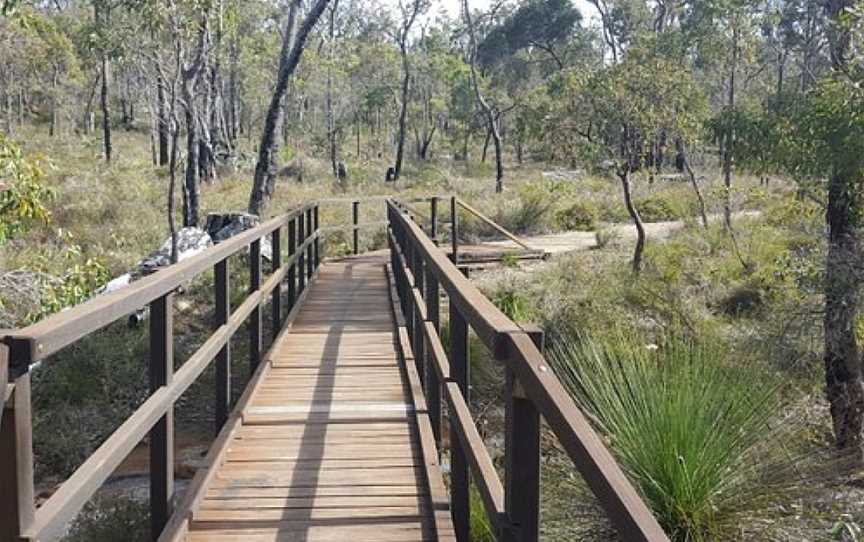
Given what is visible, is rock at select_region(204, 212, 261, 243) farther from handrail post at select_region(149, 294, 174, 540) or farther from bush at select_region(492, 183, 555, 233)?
handrail post at select_region(149, 294, 174, 540)

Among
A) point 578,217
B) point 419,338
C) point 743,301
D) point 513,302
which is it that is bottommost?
point 743,301

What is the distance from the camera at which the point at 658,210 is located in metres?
24.9

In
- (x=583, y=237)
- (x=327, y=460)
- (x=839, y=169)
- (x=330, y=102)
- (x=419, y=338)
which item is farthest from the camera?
(x=330, y=102)

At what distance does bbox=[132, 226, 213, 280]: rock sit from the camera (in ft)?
48.9

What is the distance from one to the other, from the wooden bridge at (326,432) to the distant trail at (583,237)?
1057 centimetres

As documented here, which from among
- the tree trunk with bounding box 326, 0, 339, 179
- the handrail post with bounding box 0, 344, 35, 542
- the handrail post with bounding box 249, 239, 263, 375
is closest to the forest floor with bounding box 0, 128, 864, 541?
the handrail post with bounding box 249, 239, 263, 375

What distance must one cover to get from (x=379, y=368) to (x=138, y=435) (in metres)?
4.08

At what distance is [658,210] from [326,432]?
20621mm

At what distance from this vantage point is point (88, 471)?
266 cm

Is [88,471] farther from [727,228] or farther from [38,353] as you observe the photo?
[727,228]

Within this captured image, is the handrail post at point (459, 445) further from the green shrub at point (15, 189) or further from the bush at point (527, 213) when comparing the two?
the bush at point (527, 213)

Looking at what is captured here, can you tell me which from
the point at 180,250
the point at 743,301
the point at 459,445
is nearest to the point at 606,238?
the point at 743,301

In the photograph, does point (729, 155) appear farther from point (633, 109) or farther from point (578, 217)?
point (578, 217)

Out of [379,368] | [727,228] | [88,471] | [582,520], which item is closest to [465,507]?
[582,520]
